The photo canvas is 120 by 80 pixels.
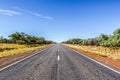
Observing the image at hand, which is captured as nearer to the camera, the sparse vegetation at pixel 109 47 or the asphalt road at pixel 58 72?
the asphalt road at pixel 58 72

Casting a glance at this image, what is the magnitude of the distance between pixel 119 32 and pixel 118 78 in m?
39.0

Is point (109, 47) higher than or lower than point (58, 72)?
higher

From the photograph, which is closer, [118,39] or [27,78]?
[27,78]

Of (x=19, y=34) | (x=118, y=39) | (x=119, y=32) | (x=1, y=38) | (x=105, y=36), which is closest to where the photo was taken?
(x=118, y=39)

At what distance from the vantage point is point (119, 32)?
43281 millimetres

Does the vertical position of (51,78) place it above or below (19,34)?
below

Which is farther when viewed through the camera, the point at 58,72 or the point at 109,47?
the point at 109,47

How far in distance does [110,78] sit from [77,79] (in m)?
1.54

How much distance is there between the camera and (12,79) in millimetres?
6820

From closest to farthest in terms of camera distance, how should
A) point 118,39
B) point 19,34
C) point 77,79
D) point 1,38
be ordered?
point 77,79, point 118,39, point 19,34, point 1,38

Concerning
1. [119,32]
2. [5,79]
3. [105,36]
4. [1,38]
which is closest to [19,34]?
[1,38]

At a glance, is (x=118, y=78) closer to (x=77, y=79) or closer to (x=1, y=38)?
(x=77, y=79)

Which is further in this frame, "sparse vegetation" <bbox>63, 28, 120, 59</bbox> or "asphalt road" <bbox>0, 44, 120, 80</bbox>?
"sparse vegetation" <bbox>63, 28, 120, 59</bbox>

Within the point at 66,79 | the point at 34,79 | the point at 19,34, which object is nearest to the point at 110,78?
the point at 66,79
